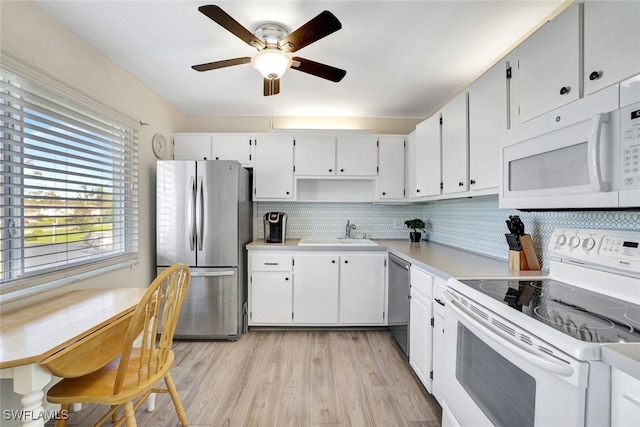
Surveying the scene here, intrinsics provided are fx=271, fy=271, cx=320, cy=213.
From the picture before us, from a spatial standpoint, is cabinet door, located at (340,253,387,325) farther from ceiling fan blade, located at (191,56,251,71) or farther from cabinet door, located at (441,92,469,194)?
ceiling fan blade, located at (191,56,251,71)

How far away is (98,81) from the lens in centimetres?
208

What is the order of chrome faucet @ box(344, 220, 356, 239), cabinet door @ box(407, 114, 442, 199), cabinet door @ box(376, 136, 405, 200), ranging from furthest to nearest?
chrome faucet @ box(344, 220, 356, 239), cabinet door @ box(376, 136, 405, 200), cabinet door @ box(407, 114, 442, 199)

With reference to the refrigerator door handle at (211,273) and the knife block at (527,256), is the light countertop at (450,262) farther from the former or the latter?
the refrigerator door handle at (211,273)

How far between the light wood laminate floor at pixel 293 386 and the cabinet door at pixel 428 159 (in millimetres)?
1556

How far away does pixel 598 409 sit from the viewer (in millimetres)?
716

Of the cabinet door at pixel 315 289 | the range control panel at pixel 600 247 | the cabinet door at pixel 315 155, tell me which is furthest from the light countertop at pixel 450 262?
the cabinet door at pixel 315 155

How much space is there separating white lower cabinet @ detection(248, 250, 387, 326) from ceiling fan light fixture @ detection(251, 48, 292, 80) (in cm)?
173

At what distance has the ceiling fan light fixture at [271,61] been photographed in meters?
1.68

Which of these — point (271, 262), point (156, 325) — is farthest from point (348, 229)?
point (156, 325)

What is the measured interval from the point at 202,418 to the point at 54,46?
251cm

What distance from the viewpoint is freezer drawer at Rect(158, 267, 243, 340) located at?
105 inches

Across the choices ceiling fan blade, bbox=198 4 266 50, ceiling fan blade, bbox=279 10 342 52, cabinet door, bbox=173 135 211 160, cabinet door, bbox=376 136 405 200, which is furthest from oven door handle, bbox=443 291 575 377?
cabinet door, bbox=173 135 211 160

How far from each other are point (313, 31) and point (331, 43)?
1.74 ft

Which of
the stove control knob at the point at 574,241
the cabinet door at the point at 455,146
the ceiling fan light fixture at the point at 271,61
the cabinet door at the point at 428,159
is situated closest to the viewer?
the stove control knob at the point at 574,241
